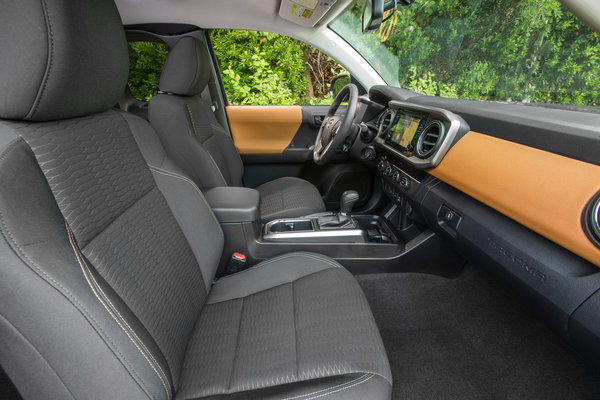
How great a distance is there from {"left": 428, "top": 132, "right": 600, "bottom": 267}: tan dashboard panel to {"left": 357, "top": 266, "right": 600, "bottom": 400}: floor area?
0.72m

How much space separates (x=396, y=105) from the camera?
4.82 feet

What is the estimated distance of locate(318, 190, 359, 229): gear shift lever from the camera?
1491 millimetres

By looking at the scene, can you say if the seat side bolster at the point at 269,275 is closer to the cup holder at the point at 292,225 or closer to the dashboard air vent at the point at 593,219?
the cup holder at the point at 292,225

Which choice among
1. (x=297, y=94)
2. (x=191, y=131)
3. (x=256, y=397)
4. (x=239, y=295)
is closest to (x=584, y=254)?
(x=256, y=397)

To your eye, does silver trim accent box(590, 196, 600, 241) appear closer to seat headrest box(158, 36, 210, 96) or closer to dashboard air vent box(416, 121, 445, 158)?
dashboard air vent box(416, 121, 445, 158)

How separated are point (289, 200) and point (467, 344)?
41.8 inches

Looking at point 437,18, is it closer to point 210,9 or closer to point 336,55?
point 336,55

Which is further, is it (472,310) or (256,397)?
(472,310)

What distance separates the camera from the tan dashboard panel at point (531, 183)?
0.64m

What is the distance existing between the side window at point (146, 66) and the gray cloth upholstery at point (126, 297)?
1401 mm

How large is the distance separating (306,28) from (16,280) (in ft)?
6.57

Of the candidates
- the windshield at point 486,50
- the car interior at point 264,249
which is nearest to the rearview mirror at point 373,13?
the car interior at point 264,249

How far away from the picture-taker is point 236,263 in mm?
1312

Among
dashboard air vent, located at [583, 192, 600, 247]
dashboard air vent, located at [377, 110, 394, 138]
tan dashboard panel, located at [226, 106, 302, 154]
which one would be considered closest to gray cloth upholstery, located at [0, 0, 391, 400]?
dashboard air vent, located at [583, 192, 600, 247]
